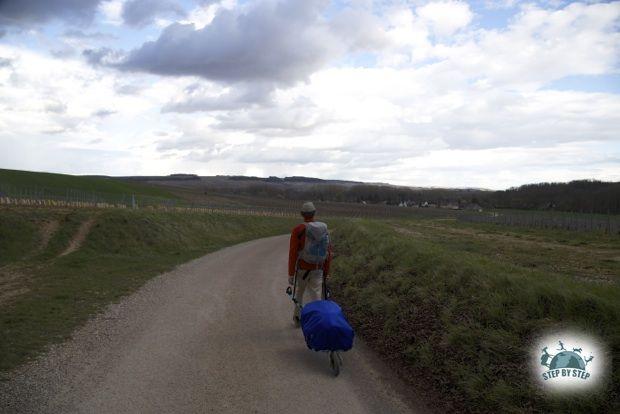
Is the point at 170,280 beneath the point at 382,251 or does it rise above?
beneath

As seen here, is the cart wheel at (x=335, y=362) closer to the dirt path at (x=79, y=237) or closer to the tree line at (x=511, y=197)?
the dirt path at (x=79, y=237)

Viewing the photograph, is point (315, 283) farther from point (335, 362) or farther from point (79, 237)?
point (79, 237)

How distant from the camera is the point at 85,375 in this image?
6.33 m

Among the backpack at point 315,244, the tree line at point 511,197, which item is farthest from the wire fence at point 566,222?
the backpack at point 315,244

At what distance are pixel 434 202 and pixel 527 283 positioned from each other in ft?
564

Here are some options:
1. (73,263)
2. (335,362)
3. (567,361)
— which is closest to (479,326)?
(567,361)

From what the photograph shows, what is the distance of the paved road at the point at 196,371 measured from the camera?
554cm

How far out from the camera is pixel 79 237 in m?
25.6

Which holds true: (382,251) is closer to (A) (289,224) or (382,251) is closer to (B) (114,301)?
(B) (114,301)

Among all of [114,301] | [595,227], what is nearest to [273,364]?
[114,301]

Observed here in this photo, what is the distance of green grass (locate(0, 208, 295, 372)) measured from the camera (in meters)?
8.84

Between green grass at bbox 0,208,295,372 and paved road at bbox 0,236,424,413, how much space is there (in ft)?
2.19

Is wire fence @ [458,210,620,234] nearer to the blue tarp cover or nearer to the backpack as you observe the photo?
the backpack

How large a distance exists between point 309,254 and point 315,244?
0.20m
